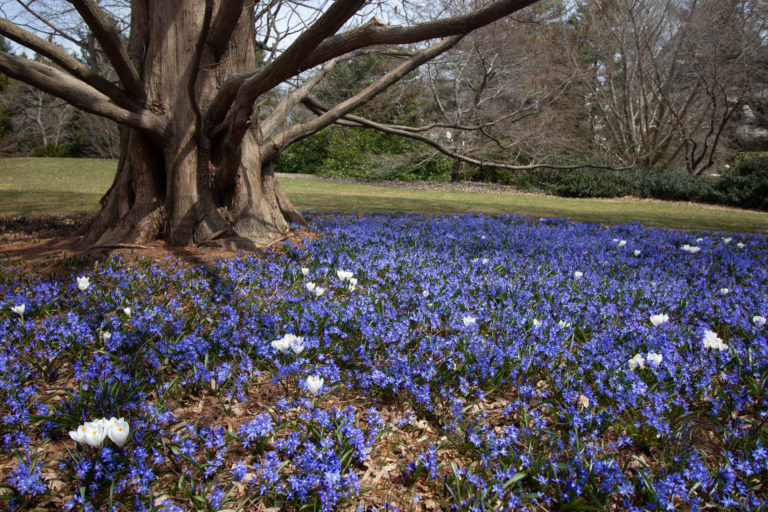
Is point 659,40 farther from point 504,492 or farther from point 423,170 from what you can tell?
point 504,492

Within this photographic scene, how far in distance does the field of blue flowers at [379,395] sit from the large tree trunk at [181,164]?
1282mm

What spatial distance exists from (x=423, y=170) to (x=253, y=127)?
21441 millimetres

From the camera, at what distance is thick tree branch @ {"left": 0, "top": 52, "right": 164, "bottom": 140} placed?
3.72 meters

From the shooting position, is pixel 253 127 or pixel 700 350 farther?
pixel 253 127

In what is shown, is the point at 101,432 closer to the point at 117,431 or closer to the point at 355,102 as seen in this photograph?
the point at 117,431

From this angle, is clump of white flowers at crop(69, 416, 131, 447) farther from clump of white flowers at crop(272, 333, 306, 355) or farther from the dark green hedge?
the dark green hedge

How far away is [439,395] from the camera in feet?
7.20

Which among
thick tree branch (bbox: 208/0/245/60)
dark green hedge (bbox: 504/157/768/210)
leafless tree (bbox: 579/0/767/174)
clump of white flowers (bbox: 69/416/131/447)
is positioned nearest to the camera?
clump of white flowers (bbox: 69/416/131/447)

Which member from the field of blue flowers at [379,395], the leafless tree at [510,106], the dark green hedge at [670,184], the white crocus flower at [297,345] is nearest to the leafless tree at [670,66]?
the dark green hedge at [670,184]

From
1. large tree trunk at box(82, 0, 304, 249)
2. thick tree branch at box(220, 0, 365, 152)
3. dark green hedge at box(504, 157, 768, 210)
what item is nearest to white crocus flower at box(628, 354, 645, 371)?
thick tree branch at box(220, 0, 365, 152)

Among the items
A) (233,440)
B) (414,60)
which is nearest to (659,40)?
(414,60)

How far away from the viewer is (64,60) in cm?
409

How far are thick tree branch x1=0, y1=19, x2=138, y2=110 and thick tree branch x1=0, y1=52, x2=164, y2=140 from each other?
0.11 metres

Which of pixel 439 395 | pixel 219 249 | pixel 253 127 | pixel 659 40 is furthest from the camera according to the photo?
pixel 659 40
